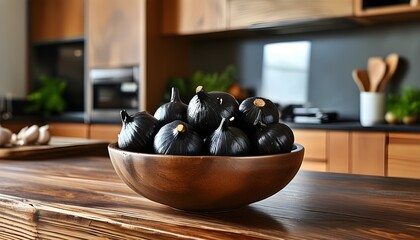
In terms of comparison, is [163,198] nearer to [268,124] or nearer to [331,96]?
[268,124]

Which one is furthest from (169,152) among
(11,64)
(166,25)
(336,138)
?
(11,64)

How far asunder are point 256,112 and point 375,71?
2.11m

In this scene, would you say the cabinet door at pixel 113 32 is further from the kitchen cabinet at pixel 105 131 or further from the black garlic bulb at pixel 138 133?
the black garlic bulb at pixel 138 133

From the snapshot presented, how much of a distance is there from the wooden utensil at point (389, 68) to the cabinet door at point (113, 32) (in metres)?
1.64

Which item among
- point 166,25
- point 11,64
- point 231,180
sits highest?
point 166,25

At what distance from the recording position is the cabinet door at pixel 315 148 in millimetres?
2471

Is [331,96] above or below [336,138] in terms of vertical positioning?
above

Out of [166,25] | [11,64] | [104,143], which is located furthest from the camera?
[11,64]

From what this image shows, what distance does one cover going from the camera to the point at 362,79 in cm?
270

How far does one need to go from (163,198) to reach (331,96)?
241cm

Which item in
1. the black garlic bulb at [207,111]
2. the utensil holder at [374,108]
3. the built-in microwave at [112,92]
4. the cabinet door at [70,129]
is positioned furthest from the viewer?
the cabinet door at [70,129]

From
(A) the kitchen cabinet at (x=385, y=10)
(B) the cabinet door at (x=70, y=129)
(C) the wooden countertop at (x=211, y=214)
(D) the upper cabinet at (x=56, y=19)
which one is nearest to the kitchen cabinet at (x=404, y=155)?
(A) the kitchen cabinet at (x=385, y=10)

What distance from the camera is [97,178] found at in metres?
1.13

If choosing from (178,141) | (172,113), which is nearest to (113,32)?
(172,113)
